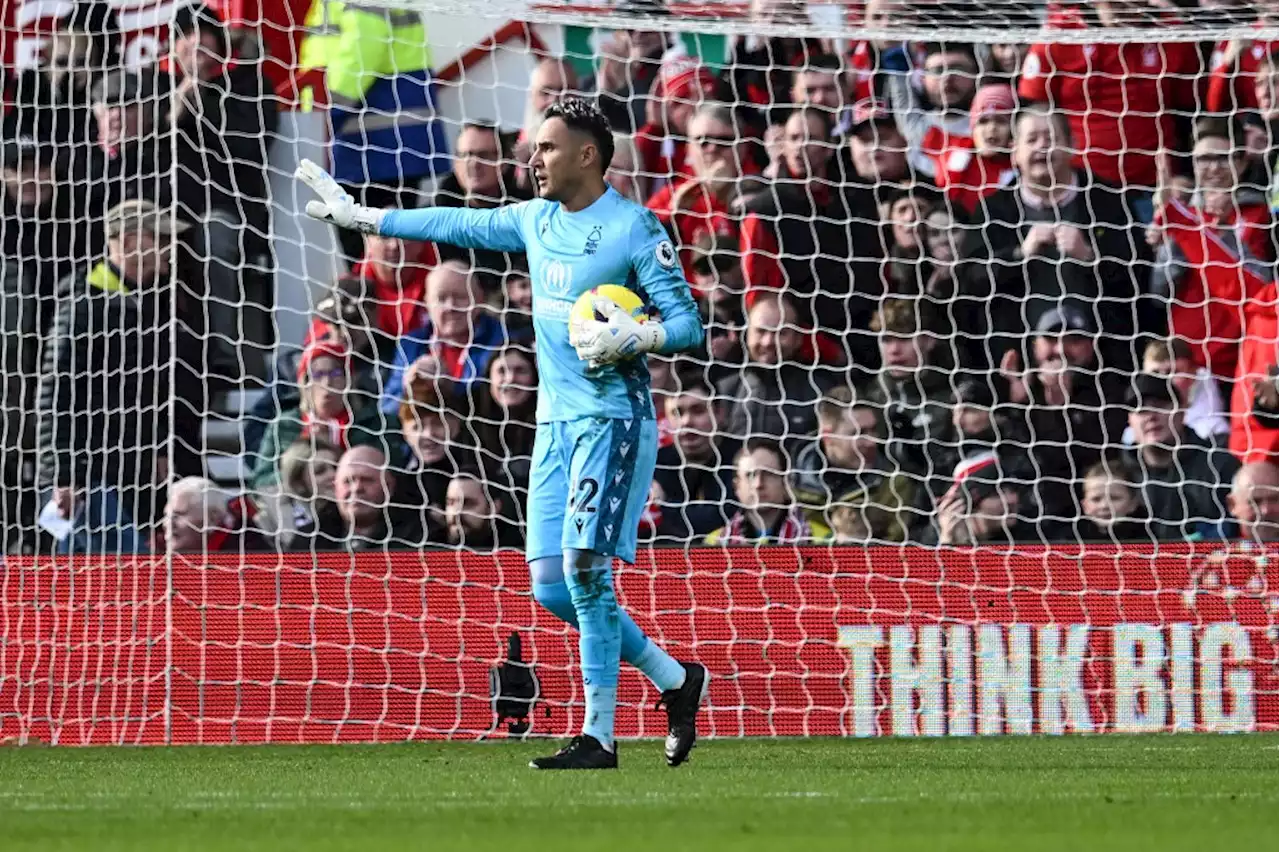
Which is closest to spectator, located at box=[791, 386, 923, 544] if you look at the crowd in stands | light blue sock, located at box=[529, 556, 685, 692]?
the crowd in stands

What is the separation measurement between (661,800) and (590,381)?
1635 millimetres

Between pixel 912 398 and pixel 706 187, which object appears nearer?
pixel 912 398

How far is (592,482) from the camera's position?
6203 millimetres

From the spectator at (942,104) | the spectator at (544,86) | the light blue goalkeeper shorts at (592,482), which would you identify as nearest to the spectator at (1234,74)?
the spectator at (942,104)

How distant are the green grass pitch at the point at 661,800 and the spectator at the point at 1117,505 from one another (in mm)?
1610

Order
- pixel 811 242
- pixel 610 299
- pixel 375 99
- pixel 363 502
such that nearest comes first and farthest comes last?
pixel 610 299, pixel 363 502, pixel 811 242, pixel 375 99

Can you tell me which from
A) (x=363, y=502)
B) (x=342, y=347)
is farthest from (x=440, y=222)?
(x=342, y=347)

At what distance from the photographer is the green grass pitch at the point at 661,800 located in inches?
166

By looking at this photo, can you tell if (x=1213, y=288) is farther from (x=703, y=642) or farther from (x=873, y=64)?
(x=703, y=642)

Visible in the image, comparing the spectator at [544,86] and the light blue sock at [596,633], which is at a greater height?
the spectator at [544,86]

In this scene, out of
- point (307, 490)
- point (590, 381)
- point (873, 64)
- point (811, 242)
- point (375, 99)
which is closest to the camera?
point (590, 381)

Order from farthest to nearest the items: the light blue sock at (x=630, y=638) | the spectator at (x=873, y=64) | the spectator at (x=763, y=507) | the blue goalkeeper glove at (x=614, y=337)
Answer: the spectator at (x=873, y=64)
the spectator at (x=763, y=507)
the light blue sock at (x=630, y=638)
the blue goalkeeper glove at (x=614, y=337)

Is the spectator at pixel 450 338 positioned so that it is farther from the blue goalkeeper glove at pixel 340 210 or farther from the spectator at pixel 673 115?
the blue goalkeeper glove at pixel 340 210

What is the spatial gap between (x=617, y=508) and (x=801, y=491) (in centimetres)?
309
